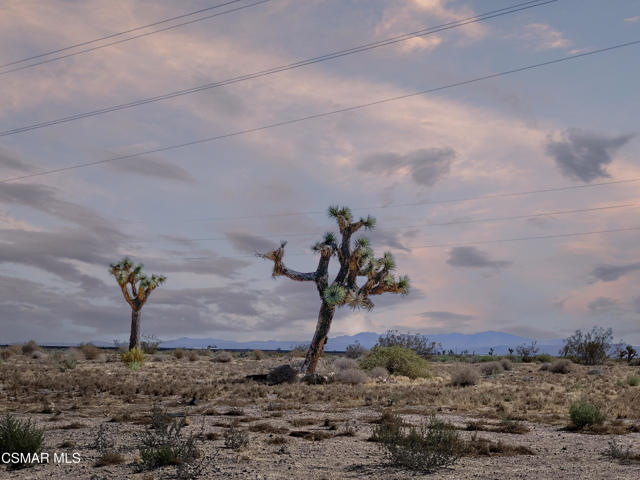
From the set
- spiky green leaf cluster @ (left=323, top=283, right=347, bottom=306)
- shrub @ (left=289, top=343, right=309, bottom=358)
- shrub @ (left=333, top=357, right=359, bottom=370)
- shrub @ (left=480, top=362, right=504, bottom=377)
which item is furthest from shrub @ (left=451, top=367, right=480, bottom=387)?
shrub @ (left=289, top=343, right=309, bottom=358)

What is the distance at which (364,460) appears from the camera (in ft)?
38.9

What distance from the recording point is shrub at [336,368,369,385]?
30108 mm

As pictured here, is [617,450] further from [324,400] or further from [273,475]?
[324,400]

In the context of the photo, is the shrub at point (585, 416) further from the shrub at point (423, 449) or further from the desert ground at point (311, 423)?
the shrub at point (423, 449)

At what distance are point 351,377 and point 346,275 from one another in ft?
16.9

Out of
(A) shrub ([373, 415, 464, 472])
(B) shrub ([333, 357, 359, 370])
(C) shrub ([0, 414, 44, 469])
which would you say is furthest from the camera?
(B) shrub ([333, 357, 359, 370])

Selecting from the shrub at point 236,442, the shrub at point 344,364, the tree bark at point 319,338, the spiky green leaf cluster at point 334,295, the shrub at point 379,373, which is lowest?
the shrub at point 236,442

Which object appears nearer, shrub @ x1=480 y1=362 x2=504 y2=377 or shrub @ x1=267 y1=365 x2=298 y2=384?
shrub @ x1=267 y1=365 x2=298 y2=384

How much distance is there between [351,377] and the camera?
99.3 ft

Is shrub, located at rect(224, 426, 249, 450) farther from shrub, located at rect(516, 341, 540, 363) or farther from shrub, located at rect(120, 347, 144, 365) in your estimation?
shrub, located at rect(516, 341, 540, 363)

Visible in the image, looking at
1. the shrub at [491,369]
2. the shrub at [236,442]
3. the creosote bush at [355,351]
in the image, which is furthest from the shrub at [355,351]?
the shrub at [236,442]

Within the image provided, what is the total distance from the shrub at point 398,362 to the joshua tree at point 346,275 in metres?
5.61

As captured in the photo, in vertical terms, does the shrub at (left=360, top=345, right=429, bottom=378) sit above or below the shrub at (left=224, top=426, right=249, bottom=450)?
above

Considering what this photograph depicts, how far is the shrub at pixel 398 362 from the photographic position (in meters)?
35.2
